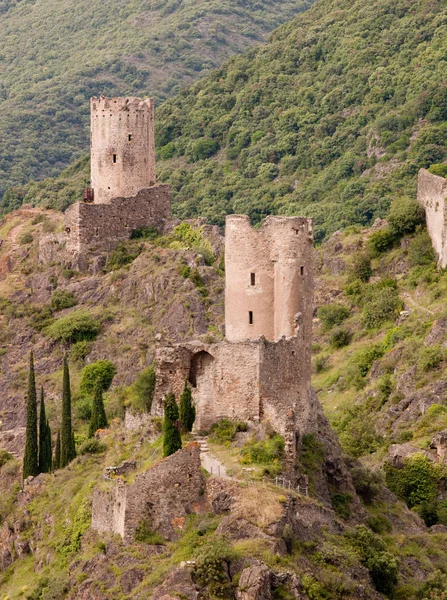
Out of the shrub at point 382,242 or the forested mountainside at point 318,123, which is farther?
the forested mountainside at point 318,123

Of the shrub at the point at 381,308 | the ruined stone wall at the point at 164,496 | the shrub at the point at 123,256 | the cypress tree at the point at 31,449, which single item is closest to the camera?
the ruined stone wall at the point at 164,496

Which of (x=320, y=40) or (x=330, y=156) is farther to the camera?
(x=320, y=40)

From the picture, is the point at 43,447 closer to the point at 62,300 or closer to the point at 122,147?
the point at 62,300

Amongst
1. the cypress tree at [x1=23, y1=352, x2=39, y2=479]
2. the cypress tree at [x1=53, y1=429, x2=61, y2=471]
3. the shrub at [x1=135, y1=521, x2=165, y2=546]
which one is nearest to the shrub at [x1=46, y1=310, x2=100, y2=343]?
the cypress tree at [x1=23, y1=352, x2=39, y2=479]

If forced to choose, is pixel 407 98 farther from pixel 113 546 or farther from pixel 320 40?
pixel 113 546

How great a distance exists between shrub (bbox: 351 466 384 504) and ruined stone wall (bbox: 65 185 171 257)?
3215cm

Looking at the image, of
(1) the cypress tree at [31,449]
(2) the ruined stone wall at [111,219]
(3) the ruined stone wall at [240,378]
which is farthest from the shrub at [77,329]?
(3) the ruined stone wall at [240,378]

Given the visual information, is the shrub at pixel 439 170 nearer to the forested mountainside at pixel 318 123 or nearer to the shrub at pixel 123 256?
the forested mountainside at pixel 318 123

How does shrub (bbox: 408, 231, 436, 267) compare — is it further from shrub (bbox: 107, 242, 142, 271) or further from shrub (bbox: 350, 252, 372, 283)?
shrub (bbox: 107, 242, 142, 271)

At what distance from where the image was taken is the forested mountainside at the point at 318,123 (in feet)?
457

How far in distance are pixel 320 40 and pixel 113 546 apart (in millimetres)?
98679

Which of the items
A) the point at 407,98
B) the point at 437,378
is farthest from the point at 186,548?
the point at 407,98

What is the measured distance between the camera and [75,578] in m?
70.4

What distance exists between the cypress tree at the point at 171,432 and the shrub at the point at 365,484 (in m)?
8.11
